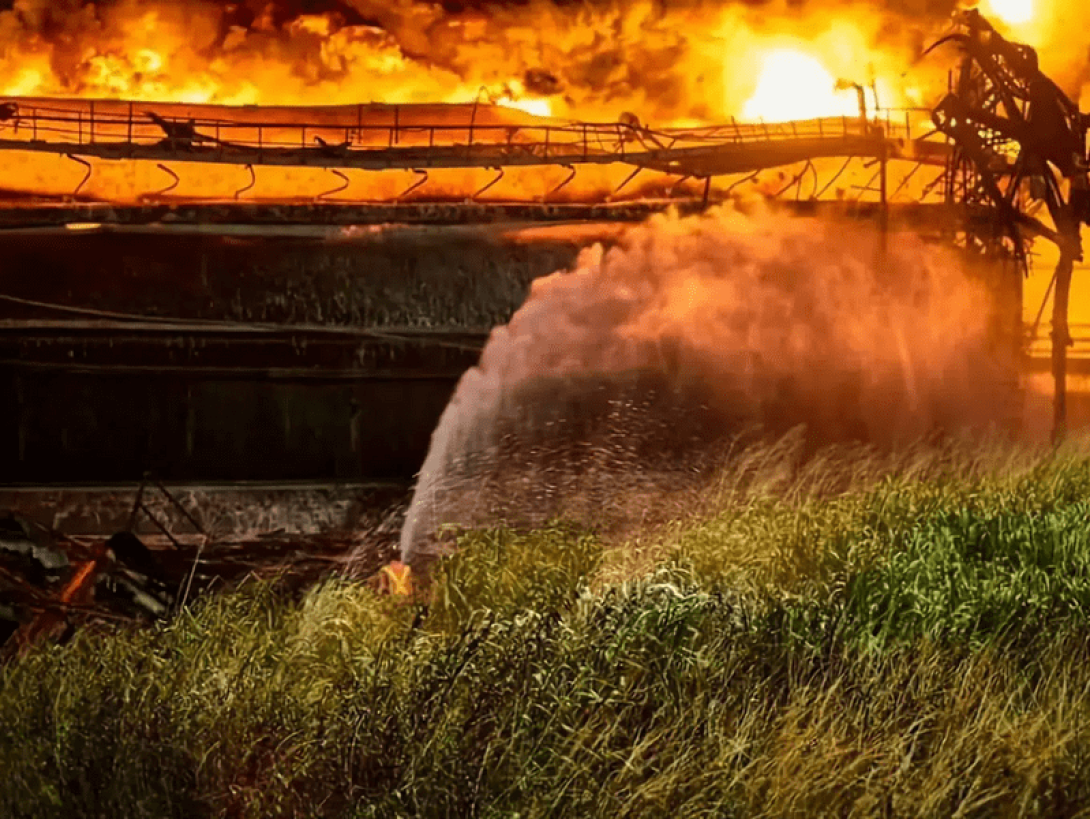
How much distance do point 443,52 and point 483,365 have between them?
4.23 metres

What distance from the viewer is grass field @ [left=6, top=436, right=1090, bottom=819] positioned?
5.08m

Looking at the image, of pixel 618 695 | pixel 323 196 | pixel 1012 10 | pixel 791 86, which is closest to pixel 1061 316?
pixel 791 86

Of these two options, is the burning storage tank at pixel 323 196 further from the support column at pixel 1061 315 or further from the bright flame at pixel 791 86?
the support column at pixel 1061 315

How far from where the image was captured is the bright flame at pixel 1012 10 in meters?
14.5

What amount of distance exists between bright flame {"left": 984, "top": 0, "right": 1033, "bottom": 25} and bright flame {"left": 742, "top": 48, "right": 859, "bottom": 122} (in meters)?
2.13

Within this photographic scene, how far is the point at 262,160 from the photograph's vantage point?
467 inches

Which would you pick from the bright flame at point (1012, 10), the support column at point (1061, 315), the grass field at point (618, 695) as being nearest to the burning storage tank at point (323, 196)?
the bright flame at point (1012, 10)

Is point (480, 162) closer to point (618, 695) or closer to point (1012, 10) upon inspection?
point (1012, 10)

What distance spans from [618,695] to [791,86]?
10.4m

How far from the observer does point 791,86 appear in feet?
47.2

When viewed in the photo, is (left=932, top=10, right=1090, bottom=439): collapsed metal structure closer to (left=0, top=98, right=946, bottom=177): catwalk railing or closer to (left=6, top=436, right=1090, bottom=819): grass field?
(left=0, top=98, right=946, bottom=177): catwalk railing

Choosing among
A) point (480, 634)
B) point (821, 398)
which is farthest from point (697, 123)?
point (480, 634)

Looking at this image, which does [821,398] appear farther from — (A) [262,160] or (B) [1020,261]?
(A) [262,160]

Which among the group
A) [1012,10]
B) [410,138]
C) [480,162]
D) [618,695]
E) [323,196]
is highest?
[1012,10]
